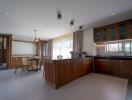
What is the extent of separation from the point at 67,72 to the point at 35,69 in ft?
11.1

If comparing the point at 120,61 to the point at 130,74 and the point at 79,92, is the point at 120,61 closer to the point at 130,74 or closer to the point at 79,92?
the point at 130,74

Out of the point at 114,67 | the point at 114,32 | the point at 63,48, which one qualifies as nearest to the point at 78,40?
the point at 63,48

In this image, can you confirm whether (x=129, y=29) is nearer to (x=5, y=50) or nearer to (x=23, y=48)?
(x=5, y=50)

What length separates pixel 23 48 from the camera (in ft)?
30.6

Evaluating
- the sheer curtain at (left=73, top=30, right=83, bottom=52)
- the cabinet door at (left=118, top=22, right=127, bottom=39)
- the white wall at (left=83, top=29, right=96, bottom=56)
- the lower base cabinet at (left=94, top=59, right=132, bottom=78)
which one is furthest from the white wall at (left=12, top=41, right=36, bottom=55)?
the cabinet door at (left=118, top=22, right=127, bottom=39)

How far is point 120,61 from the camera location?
4.46 metres

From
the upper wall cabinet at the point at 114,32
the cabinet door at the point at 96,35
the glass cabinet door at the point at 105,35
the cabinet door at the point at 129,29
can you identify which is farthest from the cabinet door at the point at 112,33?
the cabinet door at the point at 96,35

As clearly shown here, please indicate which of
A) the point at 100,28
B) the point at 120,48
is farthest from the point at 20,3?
the point at 120,48

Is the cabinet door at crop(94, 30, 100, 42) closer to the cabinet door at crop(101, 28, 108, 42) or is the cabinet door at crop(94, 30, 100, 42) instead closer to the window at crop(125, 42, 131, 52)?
the cabinet door at crop(101, 28, 108, 42)

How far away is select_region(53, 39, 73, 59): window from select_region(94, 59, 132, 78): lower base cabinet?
2691mm

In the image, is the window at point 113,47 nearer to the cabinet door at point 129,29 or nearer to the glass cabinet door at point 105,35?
the glass cabinet door at point 105,35

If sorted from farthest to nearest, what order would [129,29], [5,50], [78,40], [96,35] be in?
[5,50] → [78,40] → [96,35] → [129,29]

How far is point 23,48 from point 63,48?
4.07m

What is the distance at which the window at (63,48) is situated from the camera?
7611mm
